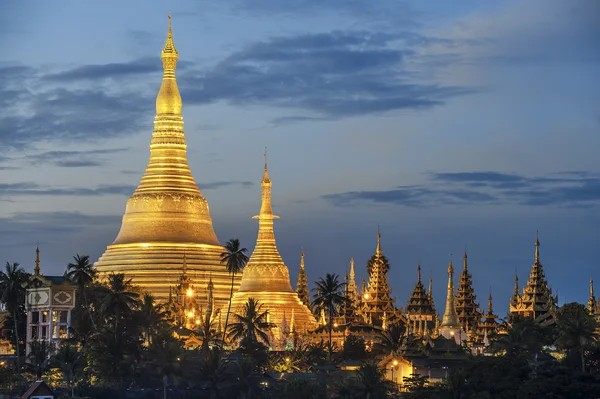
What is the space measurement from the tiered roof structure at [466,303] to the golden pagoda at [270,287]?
77.6ft

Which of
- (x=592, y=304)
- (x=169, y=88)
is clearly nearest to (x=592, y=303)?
(x=592, y=304)

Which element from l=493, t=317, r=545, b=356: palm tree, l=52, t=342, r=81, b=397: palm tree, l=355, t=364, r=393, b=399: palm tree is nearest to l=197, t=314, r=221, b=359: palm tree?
l=52, t=342, r=81, b=397: palm tree

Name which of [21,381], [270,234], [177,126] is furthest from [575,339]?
[177,126]

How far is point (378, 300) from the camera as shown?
7269 inches

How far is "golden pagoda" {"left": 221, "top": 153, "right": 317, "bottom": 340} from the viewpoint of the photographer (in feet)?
541

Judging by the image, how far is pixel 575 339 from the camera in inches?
4904

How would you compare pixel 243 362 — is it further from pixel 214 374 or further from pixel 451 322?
pixel 451 322

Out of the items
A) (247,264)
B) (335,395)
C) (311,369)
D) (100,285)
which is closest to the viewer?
(335,395)

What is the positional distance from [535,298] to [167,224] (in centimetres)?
3551

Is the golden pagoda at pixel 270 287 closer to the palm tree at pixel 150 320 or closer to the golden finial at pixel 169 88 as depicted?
the golden finial at pixel 169 88

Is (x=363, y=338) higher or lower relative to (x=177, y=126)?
lower

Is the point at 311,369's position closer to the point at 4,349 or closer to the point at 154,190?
the point at 4,349

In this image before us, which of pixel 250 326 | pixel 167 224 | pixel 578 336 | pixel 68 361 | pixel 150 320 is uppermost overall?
pixel 167 224

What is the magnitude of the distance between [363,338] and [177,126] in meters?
29.7
